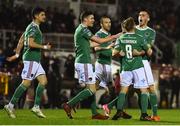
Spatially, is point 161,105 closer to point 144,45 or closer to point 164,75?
point 164,75

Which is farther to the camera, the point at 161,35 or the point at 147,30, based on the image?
the point at 161,35

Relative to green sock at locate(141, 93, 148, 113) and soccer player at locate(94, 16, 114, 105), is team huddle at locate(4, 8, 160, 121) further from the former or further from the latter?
soccer player at locate(94, 16, 114, 105)

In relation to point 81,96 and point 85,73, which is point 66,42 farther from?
point 81,96

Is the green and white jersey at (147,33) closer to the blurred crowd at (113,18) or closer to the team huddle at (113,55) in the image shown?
the team huddle at (113,55)

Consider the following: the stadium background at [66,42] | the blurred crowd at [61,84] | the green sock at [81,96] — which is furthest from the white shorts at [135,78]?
the stadium background at [66,42]

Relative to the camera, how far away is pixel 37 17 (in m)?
15.4

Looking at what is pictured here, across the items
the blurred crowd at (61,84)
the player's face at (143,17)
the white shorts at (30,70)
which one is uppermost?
the player's face at (143,17)

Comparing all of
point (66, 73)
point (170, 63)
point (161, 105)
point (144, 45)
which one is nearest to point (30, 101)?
point (66, 73)

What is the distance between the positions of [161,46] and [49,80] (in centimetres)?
1166

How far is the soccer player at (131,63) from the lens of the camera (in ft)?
48.5

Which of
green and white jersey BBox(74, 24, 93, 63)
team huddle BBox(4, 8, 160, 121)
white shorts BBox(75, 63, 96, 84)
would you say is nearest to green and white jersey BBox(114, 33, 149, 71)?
team huddle BBox(4, 8, 160, 121)

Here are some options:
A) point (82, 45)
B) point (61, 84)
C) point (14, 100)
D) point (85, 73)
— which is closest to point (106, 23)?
point (82, 45)

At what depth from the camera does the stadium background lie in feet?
82.4

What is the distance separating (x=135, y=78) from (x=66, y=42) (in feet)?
57.0
